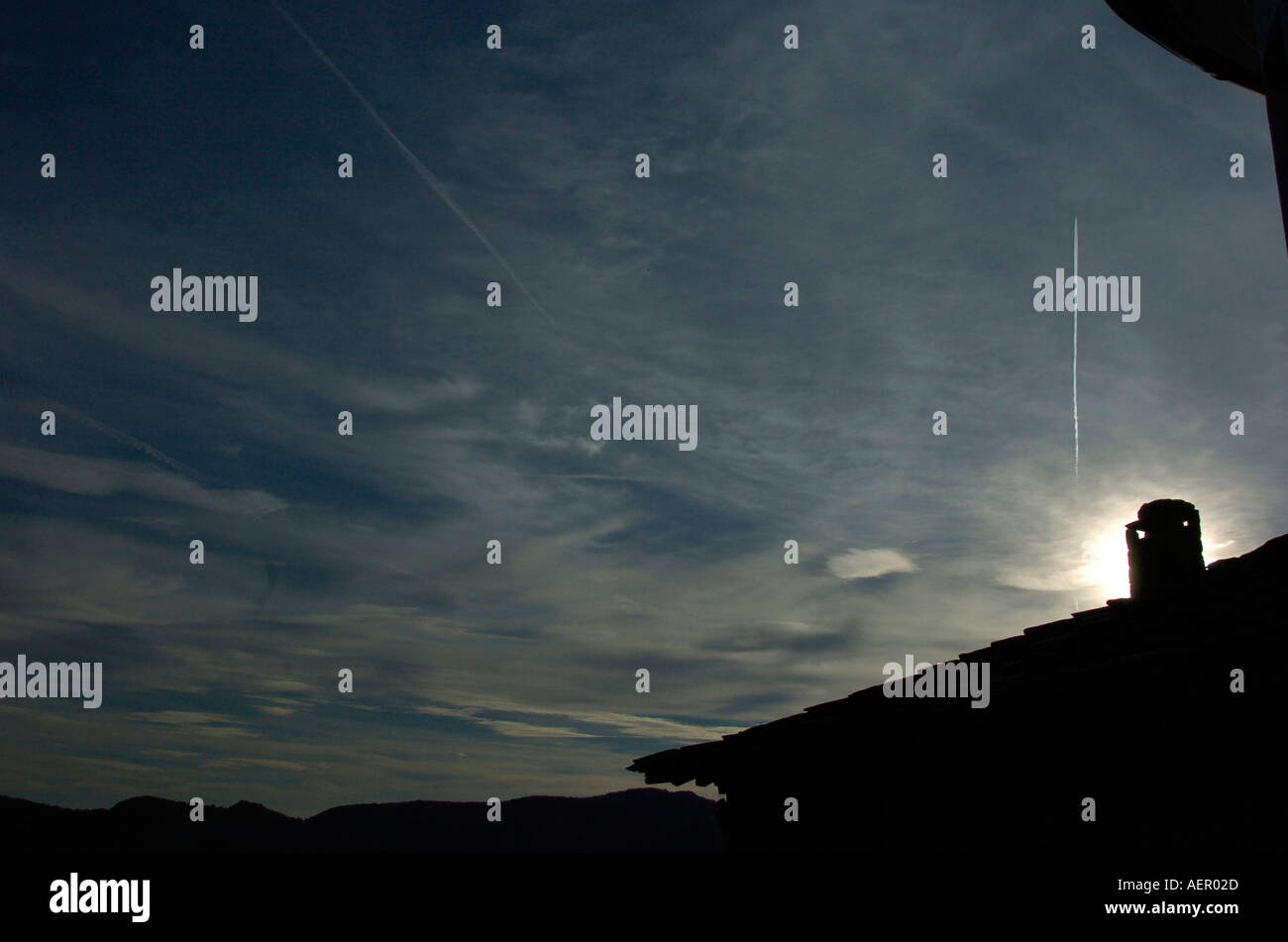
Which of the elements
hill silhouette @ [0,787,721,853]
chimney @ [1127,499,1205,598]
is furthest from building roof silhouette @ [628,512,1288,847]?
hill silhouette @ [0,787,721,853]

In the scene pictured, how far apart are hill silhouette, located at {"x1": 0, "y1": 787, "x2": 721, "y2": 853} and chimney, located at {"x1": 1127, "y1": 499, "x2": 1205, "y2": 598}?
44.3m

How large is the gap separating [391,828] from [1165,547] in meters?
119

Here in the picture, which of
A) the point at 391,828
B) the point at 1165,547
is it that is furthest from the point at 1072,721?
the point at 391,828

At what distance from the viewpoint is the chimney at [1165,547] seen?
9.53m

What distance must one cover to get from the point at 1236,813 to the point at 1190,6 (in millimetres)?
6778

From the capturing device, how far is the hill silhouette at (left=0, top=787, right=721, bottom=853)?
7756 centimetres

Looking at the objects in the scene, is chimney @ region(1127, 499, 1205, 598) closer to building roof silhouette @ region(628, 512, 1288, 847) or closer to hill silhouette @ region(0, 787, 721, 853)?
building roof silhouette @ region(628, 512, 1288, 847)

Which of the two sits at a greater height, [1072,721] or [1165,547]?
[1165,547]

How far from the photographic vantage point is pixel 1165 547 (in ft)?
31.6

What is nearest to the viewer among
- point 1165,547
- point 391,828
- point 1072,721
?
point 1072,721

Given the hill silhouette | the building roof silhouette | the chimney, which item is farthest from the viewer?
the hill silhouette

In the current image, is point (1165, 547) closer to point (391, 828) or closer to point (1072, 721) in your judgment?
point (1072, 721)

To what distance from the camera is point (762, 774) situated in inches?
321
